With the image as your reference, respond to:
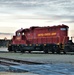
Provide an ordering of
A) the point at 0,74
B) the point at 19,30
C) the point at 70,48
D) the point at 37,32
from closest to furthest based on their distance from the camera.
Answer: the point at 0,74
the point at 70,48
the point at 37,32
the point at 19,30

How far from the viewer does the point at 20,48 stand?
42.7 m

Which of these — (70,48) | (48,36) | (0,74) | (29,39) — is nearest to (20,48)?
(29,39)

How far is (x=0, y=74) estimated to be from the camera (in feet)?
46.3

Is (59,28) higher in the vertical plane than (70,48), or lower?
higher

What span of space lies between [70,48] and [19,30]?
35.1 ft

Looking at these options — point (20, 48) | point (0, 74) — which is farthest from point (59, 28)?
point (0, 74)

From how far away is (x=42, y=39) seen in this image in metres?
41.1

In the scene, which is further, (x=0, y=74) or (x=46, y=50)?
(x=46, y=50)

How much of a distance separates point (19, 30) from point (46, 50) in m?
7.21

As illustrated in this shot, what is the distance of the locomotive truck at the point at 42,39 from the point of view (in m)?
38.6

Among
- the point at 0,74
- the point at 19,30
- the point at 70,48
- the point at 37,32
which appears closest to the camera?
the point at 0,74

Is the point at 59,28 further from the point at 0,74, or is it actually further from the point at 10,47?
the point at 0,74

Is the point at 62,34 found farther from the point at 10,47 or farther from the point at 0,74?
the point at 0,74

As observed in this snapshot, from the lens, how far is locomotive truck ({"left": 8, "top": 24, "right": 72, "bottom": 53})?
3862 cm
